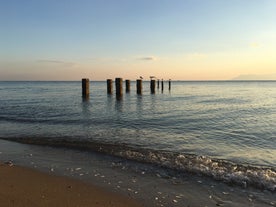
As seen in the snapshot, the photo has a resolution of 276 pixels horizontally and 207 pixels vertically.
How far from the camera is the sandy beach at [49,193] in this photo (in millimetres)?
5809

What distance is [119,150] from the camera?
35.9 ft

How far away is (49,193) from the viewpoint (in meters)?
6.29

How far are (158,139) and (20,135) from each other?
5878 mm

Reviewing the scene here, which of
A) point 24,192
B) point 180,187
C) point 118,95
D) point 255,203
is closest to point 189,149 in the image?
point 180,187

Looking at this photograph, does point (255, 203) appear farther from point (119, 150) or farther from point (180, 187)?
point (119, 150)

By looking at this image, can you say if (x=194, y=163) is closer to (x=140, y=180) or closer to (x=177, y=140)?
(x=140, y=180)

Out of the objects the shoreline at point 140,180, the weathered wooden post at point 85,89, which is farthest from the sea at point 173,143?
the weathered wooden post at point 85,89

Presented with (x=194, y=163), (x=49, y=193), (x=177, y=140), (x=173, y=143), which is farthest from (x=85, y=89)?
(x=49, y=193)

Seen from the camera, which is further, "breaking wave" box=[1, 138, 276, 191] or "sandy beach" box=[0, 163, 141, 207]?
"breaking wave" box=[1, 138, 276, 191]

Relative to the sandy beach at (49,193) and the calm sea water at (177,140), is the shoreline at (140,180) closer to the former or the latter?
the sandy beach at (49,193)

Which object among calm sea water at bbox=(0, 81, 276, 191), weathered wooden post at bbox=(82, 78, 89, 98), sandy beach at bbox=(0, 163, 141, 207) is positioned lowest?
calm sea water at bbox=(0, 81, 276, 191)

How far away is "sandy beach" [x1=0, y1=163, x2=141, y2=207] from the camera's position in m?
5.81

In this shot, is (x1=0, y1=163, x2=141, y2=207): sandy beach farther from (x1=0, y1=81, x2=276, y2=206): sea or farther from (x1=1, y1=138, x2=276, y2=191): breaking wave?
(x1=1, y1=138, x2=276, y2=191): breaking wave

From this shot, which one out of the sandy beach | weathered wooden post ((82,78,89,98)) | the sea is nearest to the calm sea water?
the sea
